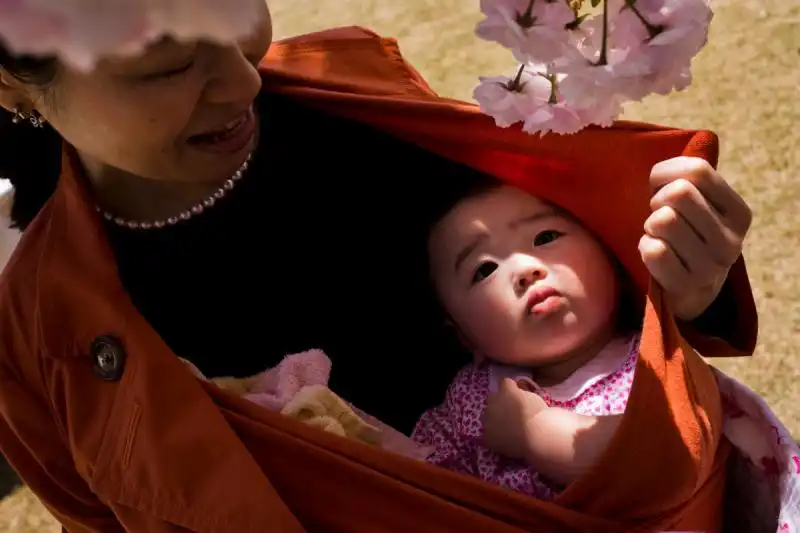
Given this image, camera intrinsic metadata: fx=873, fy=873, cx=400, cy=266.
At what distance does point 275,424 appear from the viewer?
725 millimetres

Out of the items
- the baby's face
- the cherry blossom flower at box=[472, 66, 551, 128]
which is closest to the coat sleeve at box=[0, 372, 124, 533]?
the baby's face

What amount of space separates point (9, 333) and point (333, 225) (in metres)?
0.32

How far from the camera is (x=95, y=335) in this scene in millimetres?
738

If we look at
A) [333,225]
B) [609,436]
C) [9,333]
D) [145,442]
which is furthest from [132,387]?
[609,436]

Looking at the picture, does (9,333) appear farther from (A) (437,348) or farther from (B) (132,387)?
(A) (437,348)

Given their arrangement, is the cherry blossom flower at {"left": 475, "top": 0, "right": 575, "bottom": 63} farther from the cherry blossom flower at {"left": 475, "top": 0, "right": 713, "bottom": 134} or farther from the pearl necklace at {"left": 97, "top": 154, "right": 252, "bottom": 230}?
the pearl necklace at {"left": 97, "top": 154, "right": 252, "bottom": 230}

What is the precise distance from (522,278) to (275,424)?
26 cm

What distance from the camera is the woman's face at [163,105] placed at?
624 millimetres

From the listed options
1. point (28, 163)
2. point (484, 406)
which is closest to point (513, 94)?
point (484, 406)

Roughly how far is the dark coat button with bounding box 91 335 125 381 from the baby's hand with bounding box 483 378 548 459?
1.07 ft

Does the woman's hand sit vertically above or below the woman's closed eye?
below

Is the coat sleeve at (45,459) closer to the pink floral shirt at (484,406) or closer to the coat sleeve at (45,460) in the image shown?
the coat sleeve at (45,460)

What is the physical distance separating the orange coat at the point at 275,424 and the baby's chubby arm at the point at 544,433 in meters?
0.05

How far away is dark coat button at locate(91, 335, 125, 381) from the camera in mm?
734
